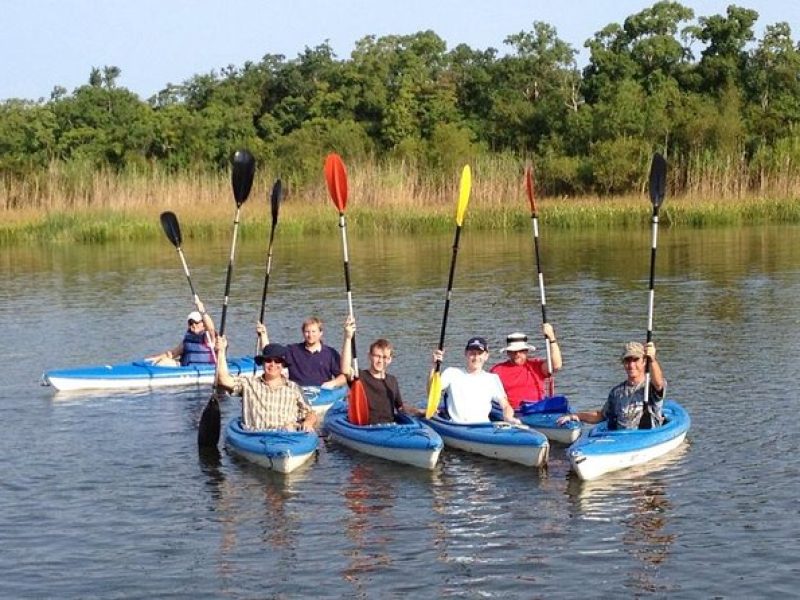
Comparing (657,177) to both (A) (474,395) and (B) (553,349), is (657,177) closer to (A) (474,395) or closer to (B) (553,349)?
(B) (553,349)

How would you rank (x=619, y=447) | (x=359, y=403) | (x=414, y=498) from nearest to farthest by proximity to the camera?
(x=414, y=498), (x=619, y=447), (x=359, y=403)

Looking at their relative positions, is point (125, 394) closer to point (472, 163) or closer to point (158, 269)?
point (158, 269)

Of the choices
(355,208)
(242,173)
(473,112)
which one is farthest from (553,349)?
(473,112)

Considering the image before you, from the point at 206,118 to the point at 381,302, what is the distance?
33889mm

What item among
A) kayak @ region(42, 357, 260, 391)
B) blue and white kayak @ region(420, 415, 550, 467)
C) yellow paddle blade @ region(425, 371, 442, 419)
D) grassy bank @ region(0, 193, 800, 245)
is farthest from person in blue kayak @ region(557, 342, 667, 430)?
grassy bank @ region(0, 193, 800, 245)

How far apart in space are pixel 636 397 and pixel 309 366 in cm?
371

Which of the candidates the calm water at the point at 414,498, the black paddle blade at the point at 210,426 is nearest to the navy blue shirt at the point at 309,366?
the calm water at the point at 414,498

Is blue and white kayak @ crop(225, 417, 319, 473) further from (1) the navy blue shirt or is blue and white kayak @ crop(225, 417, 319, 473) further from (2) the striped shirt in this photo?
(1) the navy blue shirt

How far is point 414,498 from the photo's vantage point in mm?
10148

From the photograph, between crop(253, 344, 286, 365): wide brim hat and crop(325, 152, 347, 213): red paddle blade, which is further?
crop(325, 152, 347, 213): red paddle blade

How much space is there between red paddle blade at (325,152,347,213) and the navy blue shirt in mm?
1545

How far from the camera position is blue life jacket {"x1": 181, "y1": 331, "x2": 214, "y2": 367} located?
1531 centimetres

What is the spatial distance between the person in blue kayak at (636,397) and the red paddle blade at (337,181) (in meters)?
4.05

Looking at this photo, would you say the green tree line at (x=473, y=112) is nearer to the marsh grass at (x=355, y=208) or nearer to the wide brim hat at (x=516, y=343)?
the marsh grass at (x=355, y=208)
